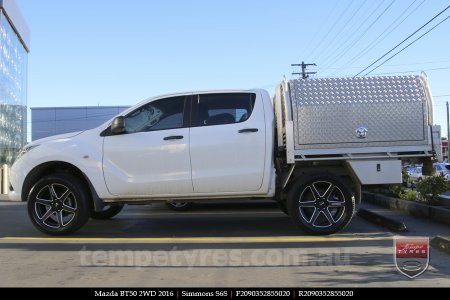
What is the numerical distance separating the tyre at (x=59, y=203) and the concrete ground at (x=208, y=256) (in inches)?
7.9

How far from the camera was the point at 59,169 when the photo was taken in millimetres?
8047

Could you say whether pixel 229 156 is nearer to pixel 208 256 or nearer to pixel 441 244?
pixel 208 256

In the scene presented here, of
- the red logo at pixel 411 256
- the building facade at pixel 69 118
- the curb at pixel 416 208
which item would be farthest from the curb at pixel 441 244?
the building facade at pixel 69 118

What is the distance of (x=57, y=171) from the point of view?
26.3 ft

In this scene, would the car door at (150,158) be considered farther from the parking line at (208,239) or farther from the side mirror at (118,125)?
the parking line at (208,239)

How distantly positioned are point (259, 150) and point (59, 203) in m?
3.14

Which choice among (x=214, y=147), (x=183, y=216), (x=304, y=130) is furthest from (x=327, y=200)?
(x=183, y=216)

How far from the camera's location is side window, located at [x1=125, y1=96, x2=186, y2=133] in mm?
7773

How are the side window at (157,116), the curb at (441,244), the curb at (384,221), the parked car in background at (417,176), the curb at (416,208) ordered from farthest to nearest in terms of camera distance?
the parked car in background at (417,176) < the curb at (416,208) < the curb at (384,221) < the side window at (157,116) < the curb at (441,244)

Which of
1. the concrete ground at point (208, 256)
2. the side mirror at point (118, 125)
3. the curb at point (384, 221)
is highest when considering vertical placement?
the side mirror at point (118, 125)

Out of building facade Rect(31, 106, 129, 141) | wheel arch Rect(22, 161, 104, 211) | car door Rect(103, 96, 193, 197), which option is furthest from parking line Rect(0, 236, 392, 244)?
building facade Rect(31, 106, 129, 141)

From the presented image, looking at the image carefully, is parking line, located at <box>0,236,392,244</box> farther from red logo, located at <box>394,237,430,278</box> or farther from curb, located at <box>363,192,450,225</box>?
curb, located at <box>363,192,450,225</box>

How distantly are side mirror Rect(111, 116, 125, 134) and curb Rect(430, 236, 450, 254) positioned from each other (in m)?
4.66

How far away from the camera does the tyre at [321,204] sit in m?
7.59
